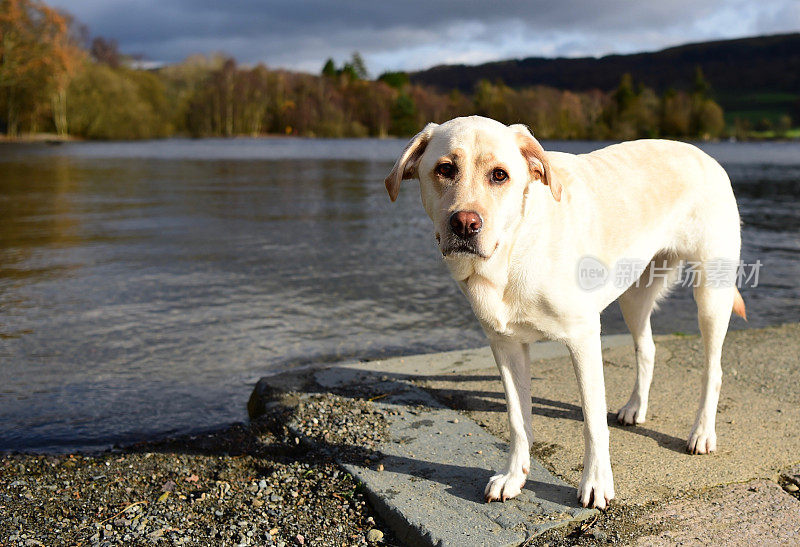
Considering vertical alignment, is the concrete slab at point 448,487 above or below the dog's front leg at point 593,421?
below

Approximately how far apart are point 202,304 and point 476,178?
6681 mm

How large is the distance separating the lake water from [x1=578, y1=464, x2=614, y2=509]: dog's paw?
3.07 meters

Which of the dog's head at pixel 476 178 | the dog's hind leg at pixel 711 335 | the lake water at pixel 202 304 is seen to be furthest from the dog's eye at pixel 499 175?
the lake water at pixel 202 304

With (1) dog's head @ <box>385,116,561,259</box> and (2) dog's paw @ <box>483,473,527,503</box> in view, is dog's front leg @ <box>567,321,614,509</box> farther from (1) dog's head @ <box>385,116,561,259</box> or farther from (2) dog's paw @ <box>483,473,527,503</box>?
(1) dog's head @ <box>385,116,561,259</box>

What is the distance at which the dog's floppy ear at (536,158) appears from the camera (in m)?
3.13

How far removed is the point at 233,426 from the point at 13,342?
3.70m

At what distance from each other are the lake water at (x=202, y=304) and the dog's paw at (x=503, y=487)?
268 cm

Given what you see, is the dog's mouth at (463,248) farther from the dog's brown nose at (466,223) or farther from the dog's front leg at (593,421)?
the dog's front leg at (593,421)

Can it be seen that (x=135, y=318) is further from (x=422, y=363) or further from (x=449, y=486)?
(x=449, y=486)

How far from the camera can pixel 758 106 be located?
5561 inches

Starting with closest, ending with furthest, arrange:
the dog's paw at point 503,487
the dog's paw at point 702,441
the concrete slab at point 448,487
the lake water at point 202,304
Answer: the concrete slab at point 448,487, the dog's paw at point 503,487, the dog's paw at point 702,441, the lake water at point 202,304

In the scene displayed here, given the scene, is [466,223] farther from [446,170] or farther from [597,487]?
[597,487]

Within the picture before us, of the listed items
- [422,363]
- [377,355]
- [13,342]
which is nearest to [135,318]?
[13,342]

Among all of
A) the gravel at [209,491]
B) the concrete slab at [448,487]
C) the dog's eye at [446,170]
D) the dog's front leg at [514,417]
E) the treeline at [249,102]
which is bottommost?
the gravel at [209,491]
